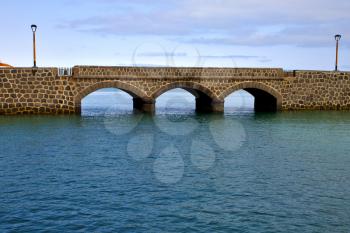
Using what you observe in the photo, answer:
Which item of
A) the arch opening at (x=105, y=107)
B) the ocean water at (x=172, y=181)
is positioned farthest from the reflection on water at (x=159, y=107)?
the ocean water at (x=172, y=181)

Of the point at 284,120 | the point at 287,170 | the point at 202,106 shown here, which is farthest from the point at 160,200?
the point at 202,106

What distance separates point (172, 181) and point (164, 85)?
77.2ft

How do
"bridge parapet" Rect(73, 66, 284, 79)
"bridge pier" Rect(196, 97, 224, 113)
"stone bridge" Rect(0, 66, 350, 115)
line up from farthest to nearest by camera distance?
"bridge pier" Rect(196, 97, 224, 113)
"bridge parapet" Rect(73, 66, 284, 79)
"stone bridge" Rect(0, 66, 350, 115)

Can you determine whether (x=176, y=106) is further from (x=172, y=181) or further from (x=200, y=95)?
(x=172, y=181)

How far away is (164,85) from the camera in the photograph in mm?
37906

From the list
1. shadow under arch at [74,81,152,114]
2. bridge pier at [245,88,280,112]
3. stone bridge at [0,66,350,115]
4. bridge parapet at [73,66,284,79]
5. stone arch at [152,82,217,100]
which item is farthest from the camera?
bridge pier at [245,88,280,112]

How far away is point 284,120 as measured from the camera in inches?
1377

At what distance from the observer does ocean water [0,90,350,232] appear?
11023 mm

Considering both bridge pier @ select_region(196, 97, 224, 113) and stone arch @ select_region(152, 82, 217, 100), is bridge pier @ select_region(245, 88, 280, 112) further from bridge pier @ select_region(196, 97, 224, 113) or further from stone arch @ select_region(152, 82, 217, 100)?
stone arch @ select_region(152, 82, 217, 100)

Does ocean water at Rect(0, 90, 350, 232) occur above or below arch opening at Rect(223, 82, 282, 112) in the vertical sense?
below

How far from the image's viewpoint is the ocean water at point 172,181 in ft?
36.2

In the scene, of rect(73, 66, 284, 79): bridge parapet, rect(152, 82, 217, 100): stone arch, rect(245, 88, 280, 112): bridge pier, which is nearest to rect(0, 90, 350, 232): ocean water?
rect(73, 66, 284, 79): bridge parapet

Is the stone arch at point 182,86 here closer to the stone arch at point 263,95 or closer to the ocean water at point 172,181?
the stone arch at point 263,95

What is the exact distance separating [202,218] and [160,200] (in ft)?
5.99
